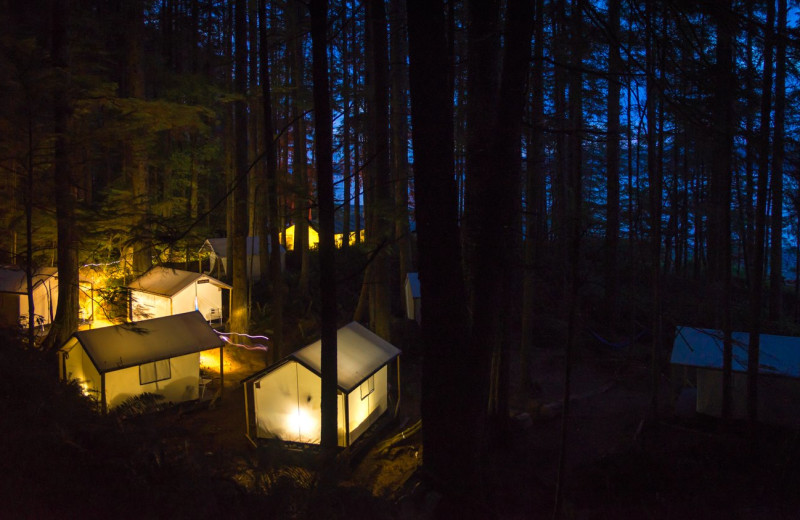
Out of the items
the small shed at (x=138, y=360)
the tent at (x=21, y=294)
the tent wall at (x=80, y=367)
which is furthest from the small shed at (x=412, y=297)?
the tent at (x=21, y=294)

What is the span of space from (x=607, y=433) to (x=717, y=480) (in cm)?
253

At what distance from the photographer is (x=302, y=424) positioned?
30.9ft

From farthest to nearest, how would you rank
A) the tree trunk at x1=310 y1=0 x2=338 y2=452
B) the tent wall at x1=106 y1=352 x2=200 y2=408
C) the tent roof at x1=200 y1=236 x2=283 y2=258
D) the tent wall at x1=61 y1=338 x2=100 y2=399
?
1. the tent roof at x1=200 y1=236 x2=283 y2=258
2. the tent wall at x1=106 y1=352 x2=200 y2=408
3. the tent wall at x1=61 y1=338 x2=100 y2=399
4. the tree trunk at x1=310 y1=0 x2=338 y2=452

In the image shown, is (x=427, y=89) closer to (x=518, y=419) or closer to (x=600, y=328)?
(x=518, y=419)

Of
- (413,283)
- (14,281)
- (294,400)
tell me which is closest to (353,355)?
(294,400)

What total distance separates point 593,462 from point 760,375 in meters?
3.79

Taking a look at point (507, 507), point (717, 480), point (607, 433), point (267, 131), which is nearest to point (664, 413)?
point (607, 433)

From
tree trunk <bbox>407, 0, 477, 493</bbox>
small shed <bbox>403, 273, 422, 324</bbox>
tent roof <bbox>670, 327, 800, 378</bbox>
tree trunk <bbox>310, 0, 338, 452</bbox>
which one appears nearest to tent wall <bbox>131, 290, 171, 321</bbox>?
small shed <bbox>403, 273, 422, 324</bbox>

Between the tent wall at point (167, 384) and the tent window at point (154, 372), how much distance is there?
0.22ft

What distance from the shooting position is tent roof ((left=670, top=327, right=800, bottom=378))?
28.4ft

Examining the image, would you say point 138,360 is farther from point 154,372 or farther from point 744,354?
point 744,354

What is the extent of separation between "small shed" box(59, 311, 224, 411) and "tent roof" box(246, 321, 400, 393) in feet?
8.42

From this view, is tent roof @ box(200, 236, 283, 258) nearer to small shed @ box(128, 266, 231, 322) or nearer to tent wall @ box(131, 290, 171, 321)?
small shed @ box(128, 266, 231, 322)

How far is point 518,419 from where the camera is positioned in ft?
30.6
